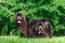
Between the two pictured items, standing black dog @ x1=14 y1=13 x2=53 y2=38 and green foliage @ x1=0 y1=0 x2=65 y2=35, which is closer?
standing black dog @ x1=14 y1=13 x2=53 y2=38

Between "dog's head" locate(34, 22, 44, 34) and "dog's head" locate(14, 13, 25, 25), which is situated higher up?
"dog's head" locate(14, 13, 25, 25)

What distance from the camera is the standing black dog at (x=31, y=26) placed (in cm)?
1181

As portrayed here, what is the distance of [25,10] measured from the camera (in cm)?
1642

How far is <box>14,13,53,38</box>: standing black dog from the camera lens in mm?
11808

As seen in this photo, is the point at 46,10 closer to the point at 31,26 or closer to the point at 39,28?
the point at 39,28

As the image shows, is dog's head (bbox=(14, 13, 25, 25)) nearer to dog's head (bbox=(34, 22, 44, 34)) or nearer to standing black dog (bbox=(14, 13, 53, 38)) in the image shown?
standing black dog (bbox=(14, 13, 53, 38))

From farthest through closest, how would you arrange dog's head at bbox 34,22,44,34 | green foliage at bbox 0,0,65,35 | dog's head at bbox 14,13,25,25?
1. green foliage at bbox 0,0,65,35
2. dog's head at bbox 34,22,44,34
3. dog's head at bbox 14,13,25,25

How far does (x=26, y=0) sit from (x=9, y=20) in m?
2.05

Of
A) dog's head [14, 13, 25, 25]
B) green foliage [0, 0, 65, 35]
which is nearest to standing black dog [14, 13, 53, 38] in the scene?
dog's head [14, 13, 25, 25]

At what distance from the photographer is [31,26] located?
11984 mm

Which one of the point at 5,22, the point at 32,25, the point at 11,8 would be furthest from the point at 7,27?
the point at 32,25

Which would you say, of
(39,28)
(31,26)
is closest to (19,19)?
(31,26)

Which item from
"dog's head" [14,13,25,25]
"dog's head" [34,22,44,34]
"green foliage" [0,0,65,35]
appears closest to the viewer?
"dog's head" [14,13,25,25]

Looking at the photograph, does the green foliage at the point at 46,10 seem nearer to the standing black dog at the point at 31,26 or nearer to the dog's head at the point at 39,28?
the standing black dog at the point at 31,26
